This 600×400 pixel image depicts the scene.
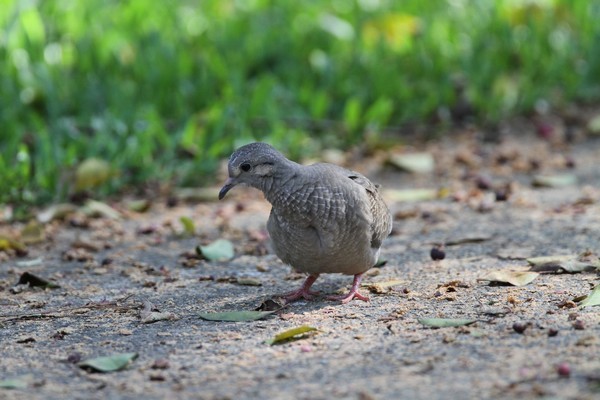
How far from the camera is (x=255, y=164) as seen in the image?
450 centimetres

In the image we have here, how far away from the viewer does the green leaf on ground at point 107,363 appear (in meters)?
3.66

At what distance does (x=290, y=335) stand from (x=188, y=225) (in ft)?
7.20

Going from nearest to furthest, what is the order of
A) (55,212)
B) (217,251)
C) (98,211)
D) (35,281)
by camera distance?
(35,281) < (217,251) < (55,212) < (98,211)

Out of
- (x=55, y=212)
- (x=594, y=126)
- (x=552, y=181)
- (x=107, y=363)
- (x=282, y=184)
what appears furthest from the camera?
(x=594, y=126)

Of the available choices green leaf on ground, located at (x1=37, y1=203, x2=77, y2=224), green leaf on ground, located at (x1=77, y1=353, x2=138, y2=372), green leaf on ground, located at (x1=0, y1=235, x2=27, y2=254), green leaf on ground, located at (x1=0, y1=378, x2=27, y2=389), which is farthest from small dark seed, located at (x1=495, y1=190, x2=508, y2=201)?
green leaf on ground, located at (x1=0, y1=378, x2=27, y2=389)

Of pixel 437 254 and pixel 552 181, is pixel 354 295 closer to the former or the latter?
pixel 437 254

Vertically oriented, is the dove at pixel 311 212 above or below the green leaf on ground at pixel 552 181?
above

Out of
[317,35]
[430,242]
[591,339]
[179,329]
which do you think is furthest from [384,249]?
[317,35]

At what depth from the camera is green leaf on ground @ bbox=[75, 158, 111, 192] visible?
649cm

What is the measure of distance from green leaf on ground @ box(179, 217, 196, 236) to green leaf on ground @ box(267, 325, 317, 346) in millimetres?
2125

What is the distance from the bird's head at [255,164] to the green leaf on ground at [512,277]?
1.09m

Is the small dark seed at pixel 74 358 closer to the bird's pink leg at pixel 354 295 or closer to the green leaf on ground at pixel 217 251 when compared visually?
the bird's pink leg at pixel 354 295

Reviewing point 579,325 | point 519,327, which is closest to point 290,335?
point 519,327

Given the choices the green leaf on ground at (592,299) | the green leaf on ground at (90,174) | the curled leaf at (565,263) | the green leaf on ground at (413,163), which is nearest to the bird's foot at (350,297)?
the curled leaf at (565,263)
